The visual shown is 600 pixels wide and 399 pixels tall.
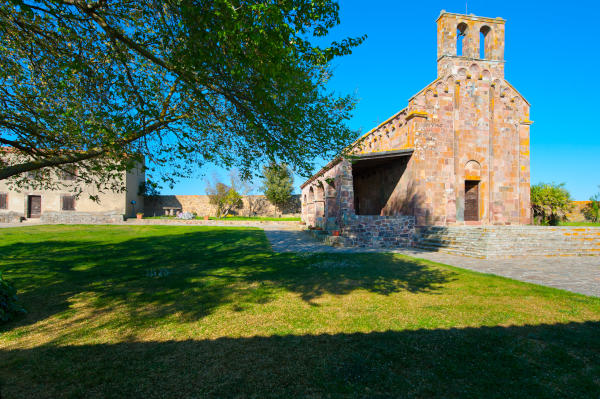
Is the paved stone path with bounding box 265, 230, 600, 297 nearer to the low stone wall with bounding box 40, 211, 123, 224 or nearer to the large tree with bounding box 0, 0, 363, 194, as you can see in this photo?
the large tree with bounding box 0, 0, 363, 194

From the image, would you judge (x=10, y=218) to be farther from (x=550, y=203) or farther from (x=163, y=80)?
(x=550, y=203)

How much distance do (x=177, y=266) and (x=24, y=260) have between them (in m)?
4.37

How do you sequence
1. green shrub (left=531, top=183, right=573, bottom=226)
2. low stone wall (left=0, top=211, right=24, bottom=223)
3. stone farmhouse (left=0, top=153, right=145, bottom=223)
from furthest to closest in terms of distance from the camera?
stone farmhouse (left=0, top=153, right=145, bottom=223) → low stone wall (left=0, top=211, right=24, bottom=223) → green shrub (left=531, top=183, right=573, bottom=226)

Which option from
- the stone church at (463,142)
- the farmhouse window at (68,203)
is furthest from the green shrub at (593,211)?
the farmhouse window at (68,203)

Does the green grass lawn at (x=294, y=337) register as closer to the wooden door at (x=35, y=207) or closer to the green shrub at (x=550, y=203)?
the green shrub at (x=550, y=203)

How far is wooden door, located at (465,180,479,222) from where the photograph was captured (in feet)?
48.7

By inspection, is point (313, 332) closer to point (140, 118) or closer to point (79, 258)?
point (140, 118)

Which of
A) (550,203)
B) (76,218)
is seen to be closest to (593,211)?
(550,203)

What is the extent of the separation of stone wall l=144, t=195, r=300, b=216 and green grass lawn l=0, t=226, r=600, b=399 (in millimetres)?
27416

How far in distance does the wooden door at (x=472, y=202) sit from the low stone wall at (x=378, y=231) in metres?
3.72

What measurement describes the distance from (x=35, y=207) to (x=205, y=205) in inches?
586

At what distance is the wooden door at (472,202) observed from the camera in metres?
14.8

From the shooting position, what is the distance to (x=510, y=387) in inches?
93.7

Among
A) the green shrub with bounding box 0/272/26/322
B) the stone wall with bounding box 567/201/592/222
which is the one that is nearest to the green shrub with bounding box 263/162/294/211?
the stone wall with bounding box 567/201/592/222
